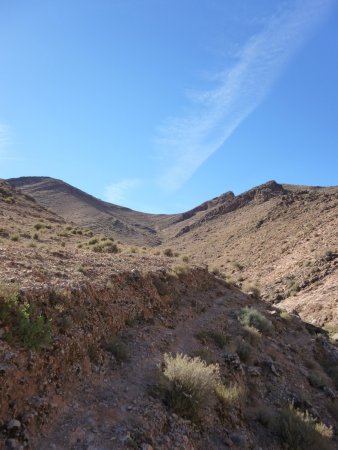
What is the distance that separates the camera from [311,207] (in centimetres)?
4500

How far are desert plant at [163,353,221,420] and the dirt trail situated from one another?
312 mm

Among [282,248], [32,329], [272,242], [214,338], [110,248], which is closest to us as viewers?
[32,329]

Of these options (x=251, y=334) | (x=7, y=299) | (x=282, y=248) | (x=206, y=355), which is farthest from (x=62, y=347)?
(x=282, y=248)

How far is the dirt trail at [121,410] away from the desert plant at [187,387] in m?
0.31

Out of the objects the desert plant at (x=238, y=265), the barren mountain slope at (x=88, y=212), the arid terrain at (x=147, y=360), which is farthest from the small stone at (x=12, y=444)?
the barren mountain slope at (x=88, y=212)

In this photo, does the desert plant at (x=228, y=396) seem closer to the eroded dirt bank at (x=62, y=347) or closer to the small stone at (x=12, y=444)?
the eroded dirt bank at (x=62, y=347)

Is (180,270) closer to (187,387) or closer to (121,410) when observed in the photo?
(187,387)

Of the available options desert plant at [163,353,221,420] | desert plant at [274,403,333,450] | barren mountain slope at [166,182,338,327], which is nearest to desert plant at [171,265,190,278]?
barren mountain slope at [166,182,338,327]

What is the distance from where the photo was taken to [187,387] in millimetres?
7977

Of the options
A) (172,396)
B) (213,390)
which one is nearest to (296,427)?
(213,390)

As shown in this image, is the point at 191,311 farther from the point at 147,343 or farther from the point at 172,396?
the point at 172,396

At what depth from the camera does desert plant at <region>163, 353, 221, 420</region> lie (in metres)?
7.75

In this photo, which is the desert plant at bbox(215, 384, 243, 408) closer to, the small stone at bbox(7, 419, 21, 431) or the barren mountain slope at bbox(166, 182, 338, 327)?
the small stone at bbox(7, 419, 21, 431)

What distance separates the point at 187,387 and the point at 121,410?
1420 millimetres
